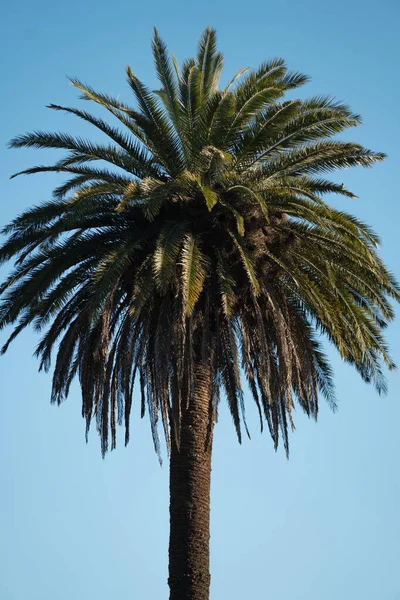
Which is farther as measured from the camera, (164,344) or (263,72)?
(263,72)

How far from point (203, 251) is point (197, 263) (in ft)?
4.71

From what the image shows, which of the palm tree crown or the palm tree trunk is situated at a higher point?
the palm tree crown

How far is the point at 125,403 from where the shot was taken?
23016 millimetres

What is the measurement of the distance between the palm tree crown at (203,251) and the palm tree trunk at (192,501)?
44 cm

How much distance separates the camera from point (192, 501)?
2211cm

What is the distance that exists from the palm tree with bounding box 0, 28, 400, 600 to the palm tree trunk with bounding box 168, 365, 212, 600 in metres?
0.03

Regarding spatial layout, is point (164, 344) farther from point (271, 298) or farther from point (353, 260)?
point (353, 260)

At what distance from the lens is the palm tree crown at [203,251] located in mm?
22156

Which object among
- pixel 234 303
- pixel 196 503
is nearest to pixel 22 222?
pixel 234 303

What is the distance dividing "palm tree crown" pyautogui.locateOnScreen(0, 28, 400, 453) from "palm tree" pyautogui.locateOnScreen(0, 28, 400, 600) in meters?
0.03

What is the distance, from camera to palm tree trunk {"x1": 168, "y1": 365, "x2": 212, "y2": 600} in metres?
21.6

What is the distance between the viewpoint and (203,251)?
23.1 meters

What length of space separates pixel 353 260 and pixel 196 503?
17.9 feet

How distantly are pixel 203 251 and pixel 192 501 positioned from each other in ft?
15.5
